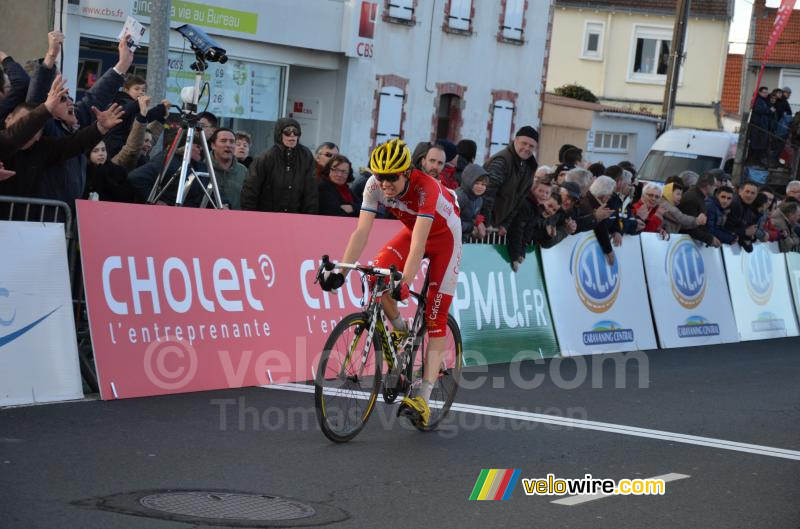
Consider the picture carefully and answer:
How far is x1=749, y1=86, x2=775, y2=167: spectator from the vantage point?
32375 millimetres

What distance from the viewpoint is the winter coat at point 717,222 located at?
18078mm

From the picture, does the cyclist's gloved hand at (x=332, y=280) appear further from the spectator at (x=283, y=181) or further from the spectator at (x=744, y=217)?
the spectator at (x=744, y=217)

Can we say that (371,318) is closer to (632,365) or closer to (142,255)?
(142,255)

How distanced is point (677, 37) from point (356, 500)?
28385mm

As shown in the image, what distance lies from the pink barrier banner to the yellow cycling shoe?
1.93 metres

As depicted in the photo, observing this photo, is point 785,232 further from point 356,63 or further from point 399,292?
point 356,63

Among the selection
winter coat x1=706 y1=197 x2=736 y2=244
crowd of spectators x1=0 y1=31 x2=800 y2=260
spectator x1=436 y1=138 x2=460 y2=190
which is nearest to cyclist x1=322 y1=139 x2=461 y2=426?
crowd of spectators x1=0 y1=31 x2=800 y2=260

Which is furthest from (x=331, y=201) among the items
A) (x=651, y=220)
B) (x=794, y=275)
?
(x=794, y=275)

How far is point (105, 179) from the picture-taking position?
11.2 meters

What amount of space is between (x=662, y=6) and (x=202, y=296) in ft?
168

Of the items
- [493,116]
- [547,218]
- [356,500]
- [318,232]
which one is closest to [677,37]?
[493,116]

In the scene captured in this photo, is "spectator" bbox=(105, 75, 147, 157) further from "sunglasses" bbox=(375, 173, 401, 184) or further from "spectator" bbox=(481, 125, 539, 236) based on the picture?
"sunglasses" bbox=(375, 173, 401, 184)

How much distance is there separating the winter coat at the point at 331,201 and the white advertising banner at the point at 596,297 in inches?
108

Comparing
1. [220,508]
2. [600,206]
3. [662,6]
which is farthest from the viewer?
[662,6]
